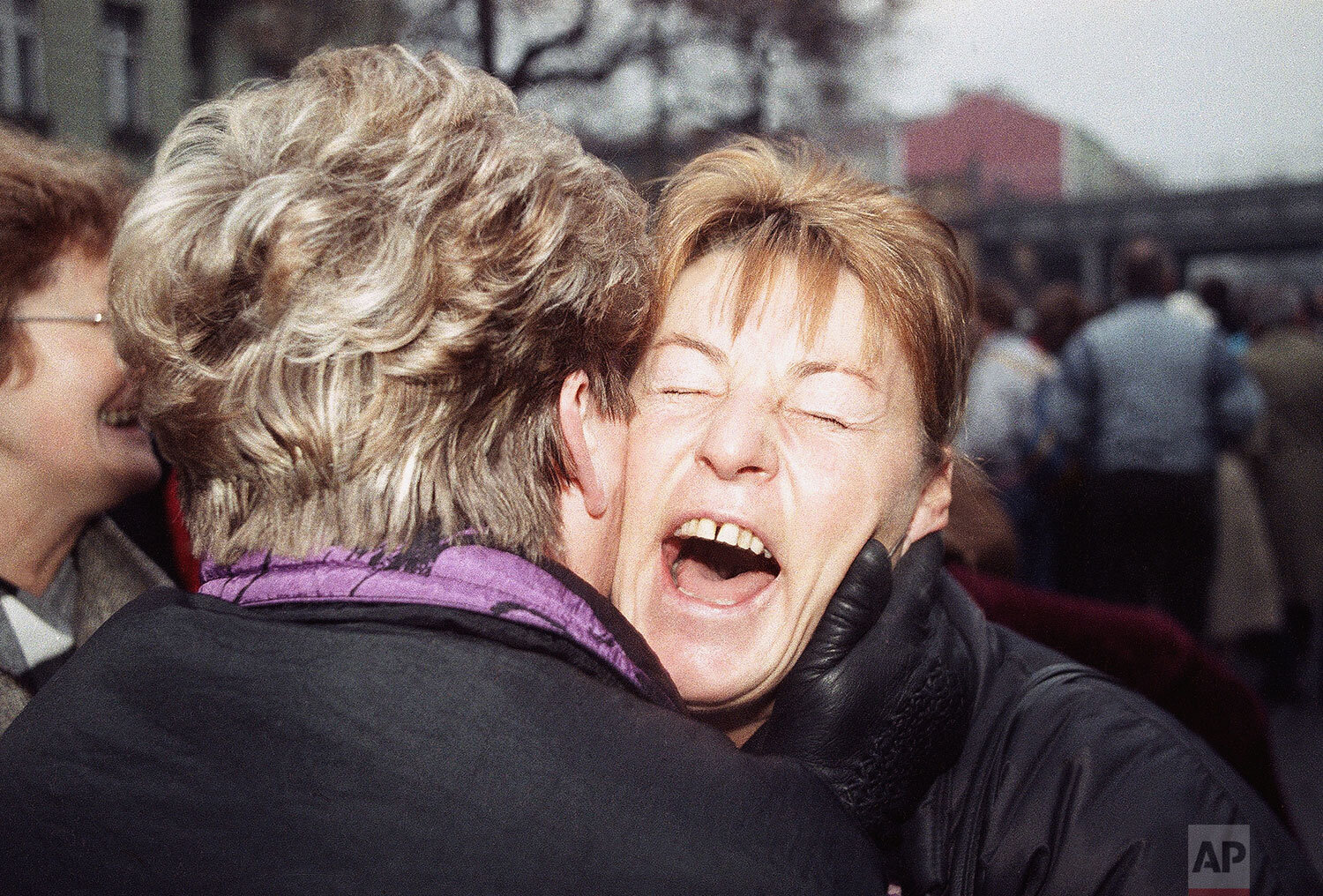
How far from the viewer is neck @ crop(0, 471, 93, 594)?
7.36 feet

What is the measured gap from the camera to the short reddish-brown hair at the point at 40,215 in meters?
2.16

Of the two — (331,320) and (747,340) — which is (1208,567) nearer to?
(747,340)

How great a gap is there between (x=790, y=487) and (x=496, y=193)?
0.82 m

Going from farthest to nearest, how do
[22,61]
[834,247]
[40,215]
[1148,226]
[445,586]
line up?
[1148,226] → [22,61] → [40,215] → [834,247] → [445,586]

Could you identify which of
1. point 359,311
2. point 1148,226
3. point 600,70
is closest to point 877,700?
point 359,311

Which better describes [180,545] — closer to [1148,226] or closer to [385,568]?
[385,568]

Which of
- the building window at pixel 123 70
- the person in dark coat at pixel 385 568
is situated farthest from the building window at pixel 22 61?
the person in dark coat at pixel 385 568

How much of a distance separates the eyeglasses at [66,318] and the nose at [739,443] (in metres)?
1.19

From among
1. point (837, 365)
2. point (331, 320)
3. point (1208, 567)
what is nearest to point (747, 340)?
point (837, 365)

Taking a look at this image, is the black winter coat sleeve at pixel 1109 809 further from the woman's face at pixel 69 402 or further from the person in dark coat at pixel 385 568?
the woman's face at pixel 69 402

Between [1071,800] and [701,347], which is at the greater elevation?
[701,347]

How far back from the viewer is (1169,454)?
521 cm

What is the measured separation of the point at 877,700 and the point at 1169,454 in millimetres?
4024

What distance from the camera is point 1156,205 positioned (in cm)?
2589
